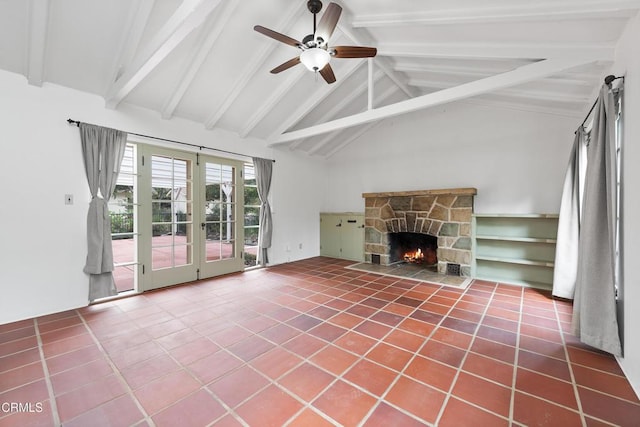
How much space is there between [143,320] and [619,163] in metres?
4.67

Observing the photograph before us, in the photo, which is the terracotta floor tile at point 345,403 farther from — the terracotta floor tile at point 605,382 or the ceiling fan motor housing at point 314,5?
the ceiling fan motor housing at point 314,5

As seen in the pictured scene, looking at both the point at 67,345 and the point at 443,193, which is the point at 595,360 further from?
the point at 67,345

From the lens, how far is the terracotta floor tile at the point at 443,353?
6.68 feet

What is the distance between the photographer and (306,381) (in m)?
1.81

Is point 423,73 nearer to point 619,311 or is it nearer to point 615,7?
point 615,7

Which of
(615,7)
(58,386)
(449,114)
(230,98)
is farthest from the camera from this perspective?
(449,114)

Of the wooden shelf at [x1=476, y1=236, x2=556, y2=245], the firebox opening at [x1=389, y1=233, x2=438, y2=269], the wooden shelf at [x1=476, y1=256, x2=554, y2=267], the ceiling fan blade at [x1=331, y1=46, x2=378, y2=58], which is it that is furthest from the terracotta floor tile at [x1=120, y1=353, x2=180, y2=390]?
the wooden shelf at [x1=476, y1=236, x2=556, y2=245]

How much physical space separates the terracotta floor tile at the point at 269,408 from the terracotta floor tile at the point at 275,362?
186mm

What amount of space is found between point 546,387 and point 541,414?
0.32m

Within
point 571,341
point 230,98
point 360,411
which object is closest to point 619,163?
point 571,341

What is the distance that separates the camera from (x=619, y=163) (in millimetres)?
2150

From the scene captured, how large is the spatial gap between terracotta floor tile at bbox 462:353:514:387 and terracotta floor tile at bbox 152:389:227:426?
1749 mm

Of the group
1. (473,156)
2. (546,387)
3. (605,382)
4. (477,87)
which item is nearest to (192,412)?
(546,387)

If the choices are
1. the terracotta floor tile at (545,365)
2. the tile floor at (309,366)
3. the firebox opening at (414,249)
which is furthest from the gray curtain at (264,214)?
the terracotta floor tile at (545,365)
